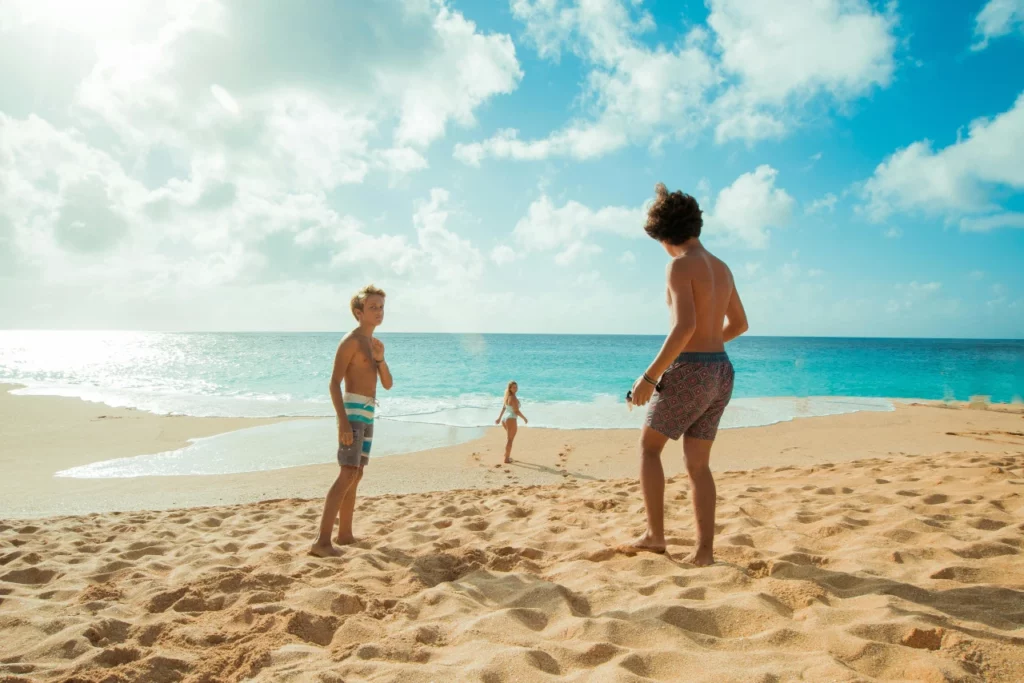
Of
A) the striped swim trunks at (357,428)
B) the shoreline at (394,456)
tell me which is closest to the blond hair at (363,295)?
the striped swim trunks at (357,428)

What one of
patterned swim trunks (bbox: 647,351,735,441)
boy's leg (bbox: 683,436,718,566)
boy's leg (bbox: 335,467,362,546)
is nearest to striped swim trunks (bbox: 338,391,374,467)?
boy's leg (bbox: 335,467,362,546)

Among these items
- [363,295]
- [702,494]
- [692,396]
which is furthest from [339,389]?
[702,494]

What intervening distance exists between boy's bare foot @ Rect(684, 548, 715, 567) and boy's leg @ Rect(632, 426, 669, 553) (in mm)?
199

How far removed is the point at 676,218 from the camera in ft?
10.6

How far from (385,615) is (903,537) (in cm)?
315

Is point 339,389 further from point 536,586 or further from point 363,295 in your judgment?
point 536,586

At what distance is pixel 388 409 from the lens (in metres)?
16.7

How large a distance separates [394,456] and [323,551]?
5.67 m

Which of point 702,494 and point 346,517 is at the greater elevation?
point 702,494

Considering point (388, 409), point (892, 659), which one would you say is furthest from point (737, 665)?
point (388, 409)

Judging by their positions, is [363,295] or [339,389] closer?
[339,389]

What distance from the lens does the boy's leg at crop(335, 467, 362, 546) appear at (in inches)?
162

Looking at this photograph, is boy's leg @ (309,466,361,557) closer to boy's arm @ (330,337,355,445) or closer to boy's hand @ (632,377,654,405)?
boy's arm @ (330,337,355,445)

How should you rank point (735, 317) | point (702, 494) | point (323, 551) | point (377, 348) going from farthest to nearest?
→ 1. point (377, 348)
2. point (323, 551)
3. point (735, 317)
4. point (702, 494)
